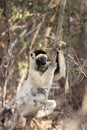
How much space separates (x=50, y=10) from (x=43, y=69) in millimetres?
964

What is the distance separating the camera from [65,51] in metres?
6.30

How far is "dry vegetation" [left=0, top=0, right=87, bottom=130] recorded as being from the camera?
722 centimetres

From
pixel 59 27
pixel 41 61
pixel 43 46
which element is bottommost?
pixel 43 46

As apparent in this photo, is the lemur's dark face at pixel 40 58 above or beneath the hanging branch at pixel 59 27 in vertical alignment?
beneath

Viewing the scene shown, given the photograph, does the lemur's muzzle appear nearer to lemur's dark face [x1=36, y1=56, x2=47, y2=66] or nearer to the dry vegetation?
lemur's dark face [x1=36, y1=56, x2=47, y2=66]

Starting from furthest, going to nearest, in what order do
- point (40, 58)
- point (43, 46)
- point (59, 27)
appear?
point (43, 46)
point (40, 58)
point (59, 27)

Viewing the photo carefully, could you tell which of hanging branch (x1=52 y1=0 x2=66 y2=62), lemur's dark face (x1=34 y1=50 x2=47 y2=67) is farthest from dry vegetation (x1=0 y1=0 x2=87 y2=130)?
hanging branch (x1=52 y1=0 x2=66 y2=62)

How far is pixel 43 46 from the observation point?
10812 millimetres

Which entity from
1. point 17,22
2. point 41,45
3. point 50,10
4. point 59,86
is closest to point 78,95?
point 59,86

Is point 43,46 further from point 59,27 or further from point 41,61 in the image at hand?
point 59,27

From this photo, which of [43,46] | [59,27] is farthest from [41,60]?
[43,46]

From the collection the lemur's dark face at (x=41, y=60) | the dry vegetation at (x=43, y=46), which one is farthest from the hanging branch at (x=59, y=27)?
the lemur's dark face at (x=41, y=60)

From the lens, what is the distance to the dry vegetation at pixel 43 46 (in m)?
7.22

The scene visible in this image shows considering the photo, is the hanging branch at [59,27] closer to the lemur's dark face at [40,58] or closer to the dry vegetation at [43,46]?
the dry vegetation at [43,46]
